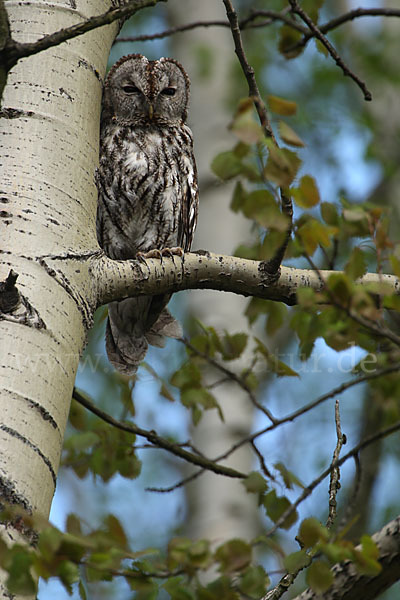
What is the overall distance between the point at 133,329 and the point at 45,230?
164 cm

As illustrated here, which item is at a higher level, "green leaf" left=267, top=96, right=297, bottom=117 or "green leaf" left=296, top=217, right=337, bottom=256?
"green leaf" left=267, top=96, right=297, bottom=117

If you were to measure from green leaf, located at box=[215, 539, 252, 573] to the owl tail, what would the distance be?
210 centimetres

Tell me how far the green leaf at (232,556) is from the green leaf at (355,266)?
46 centimetres

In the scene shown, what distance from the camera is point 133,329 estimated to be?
10.5 feet

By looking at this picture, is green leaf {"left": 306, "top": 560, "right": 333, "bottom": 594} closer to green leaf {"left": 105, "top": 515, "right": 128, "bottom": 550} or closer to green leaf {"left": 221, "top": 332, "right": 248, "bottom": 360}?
green leaf {"left": 105, "top": 515, "right": 128, "bottom": 550}

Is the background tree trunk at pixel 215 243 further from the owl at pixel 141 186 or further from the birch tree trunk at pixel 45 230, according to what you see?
the birch tree trunk at pixel 45 230

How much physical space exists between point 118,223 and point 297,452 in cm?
403

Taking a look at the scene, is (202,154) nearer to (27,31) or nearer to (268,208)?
(27,31)

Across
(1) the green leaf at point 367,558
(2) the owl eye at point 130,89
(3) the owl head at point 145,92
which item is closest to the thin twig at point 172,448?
(1) the green leaf at point 367,558

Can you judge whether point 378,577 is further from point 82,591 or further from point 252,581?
point 82,591

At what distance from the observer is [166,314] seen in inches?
126

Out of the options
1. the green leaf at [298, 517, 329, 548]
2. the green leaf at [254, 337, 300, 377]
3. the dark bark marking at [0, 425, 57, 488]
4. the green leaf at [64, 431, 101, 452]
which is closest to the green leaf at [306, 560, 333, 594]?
the green leaf at [298, 517, 329, 548]

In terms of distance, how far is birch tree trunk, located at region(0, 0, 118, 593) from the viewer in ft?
4.49

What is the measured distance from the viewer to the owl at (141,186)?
9.66 ft
